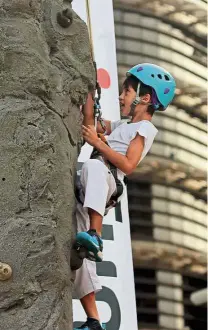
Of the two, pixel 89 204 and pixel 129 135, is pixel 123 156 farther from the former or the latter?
pixel 89 204

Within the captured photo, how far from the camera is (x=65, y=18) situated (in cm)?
674

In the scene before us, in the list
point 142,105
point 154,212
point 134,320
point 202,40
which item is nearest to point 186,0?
point 202,40

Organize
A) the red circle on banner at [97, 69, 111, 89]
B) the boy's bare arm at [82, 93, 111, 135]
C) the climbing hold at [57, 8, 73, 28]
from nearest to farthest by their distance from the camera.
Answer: the climbing hold at [57, 8, 73, 28] → the boy's bare arm at [82, 93, 111, 135] → the red circle on banner at [97, 69, 111, 89]

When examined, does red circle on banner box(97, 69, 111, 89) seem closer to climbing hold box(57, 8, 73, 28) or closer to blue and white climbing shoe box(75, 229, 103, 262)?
climbing hold box(57, 8, 73, 28)

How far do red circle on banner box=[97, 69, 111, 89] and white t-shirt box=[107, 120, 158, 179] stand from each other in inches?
188

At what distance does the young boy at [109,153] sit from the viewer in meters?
6.36

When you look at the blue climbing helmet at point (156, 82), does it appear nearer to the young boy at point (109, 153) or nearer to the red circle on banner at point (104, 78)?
the young boy at point (109, 153)

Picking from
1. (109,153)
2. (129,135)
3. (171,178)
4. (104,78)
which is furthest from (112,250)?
(171,178)

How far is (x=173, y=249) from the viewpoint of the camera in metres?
31.6

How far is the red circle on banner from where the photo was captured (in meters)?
11.9

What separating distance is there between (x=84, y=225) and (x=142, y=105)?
117 centimetres

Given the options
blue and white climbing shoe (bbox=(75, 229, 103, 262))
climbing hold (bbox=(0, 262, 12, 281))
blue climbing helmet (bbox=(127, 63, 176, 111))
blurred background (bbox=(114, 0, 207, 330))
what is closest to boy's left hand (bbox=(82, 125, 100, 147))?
blue climbing helmet (bbox=(127, 63, 176, 111))

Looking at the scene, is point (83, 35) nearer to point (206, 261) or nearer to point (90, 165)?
point (90, 165)

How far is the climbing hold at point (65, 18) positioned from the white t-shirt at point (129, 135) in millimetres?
808
